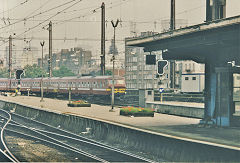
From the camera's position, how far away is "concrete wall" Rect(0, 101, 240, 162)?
46.4 feet

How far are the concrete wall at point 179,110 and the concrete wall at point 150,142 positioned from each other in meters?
7.50

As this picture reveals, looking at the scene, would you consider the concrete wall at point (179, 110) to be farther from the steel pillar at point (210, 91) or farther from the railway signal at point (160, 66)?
the steel pillar at point (210, 91)

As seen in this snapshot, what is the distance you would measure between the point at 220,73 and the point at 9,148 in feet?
37.1

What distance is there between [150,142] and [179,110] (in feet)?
42.1

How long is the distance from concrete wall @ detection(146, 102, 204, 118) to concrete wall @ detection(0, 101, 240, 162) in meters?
7.50

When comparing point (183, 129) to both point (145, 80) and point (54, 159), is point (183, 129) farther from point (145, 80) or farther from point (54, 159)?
point (145, 80)

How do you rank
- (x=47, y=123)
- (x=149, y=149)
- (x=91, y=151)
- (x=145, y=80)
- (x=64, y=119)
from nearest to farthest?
(x=149, y=149)
(x=91, y=151)
(x=64, y=119)
(x=47, y=123)
(x=145, y=80)

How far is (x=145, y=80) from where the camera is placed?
19288 centimetres

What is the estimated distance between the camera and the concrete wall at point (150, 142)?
14148 millimetres

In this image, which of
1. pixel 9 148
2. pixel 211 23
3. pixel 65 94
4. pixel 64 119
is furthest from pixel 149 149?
pixel 65 94

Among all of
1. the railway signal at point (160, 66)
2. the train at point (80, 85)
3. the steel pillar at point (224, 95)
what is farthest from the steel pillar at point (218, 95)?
the train at point (80, 85)

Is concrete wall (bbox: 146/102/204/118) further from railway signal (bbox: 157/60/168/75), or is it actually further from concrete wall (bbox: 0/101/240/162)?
concrete wall (bbox: 0/101/240/162)

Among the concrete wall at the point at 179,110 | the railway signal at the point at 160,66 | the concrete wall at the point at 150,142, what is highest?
the railway signal at the point at 160,66

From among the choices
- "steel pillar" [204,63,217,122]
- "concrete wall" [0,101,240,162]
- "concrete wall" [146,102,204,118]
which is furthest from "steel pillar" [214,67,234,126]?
"concrete wall" [146,102,204,118]
